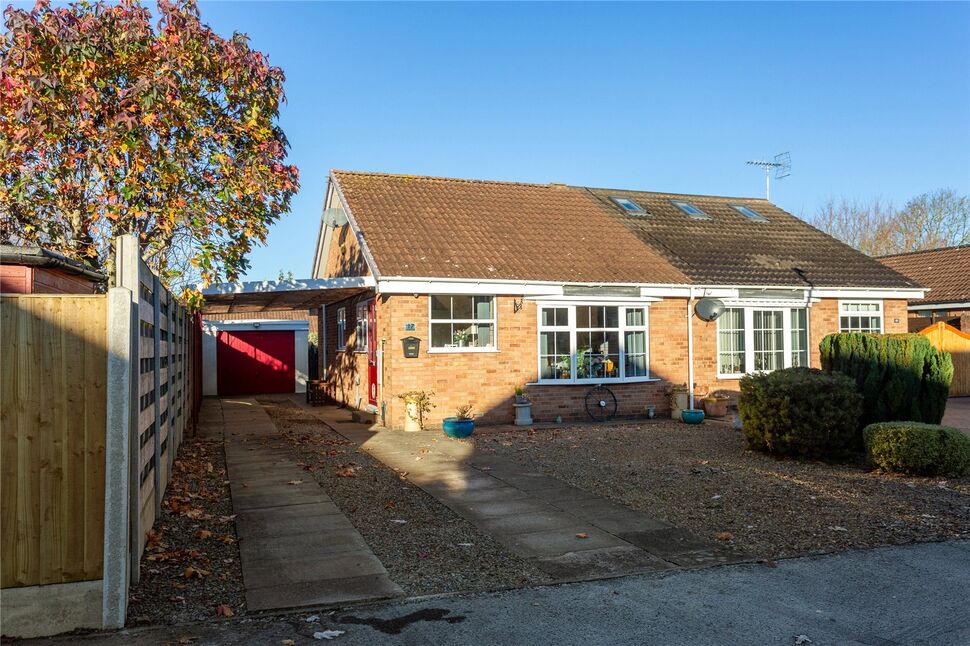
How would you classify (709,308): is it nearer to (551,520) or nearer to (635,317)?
(635,317)

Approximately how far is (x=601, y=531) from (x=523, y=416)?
319 inches

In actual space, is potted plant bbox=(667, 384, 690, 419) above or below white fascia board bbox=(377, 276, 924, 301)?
below

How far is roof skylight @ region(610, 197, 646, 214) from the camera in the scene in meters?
21.4

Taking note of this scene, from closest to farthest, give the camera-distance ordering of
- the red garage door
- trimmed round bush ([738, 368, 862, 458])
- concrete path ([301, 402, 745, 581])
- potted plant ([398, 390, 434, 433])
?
concrete path ([301, 402, 745, 581])
trimmed round bush ([738, 368, 862, 458])
potted plant ([398, 390, 434, 433])
the red garage door

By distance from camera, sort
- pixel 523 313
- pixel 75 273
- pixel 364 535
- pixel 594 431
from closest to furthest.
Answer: pixel 364 535, pixel 75 273, pixel 594 431, pixel 523 313

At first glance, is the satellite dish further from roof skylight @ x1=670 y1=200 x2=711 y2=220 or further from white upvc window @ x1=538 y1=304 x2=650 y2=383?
roof skylight @ x1=670 y1=200 x2=711 y2=220

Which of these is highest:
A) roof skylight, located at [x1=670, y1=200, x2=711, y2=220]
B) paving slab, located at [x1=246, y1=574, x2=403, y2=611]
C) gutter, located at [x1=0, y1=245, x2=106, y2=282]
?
roof skylight, located at [x1=670, y1=200, x2=711, y2=220]

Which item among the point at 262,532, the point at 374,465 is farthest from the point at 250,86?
the point at 262,532

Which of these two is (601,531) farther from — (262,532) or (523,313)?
(523,313)

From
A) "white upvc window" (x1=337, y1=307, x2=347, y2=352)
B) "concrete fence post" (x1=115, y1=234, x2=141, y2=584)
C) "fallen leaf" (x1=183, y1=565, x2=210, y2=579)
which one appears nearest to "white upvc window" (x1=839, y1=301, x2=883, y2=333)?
"white upvc window" (x1=337, y1=307, x2=347, y2=352)

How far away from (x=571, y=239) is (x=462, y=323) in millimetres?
4356

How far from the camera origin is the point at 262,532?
6871 mm

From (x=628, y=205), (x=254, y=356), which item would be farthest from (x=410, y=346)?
(x=254, y=356)

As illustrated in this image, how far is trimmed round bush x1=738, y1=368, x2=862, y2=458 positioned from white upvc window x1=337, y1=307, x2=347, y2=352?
36.7 feet
